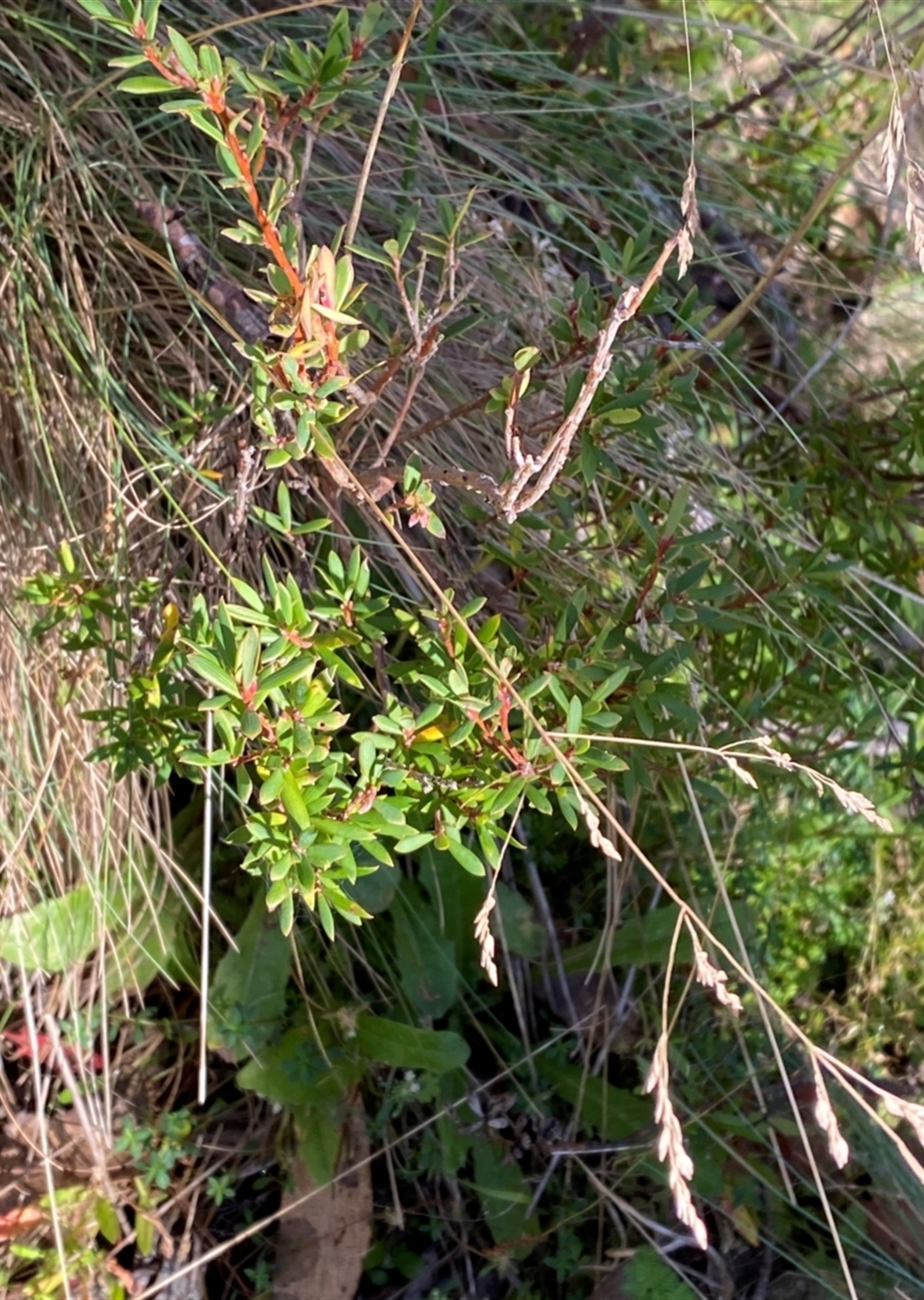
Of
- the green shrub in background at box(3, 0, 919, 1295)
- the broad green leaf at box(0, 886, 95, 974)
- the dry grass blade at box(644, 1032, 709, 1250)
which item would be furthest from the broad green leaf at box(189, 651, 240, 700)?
the broad green leaf at box(0, 886, 95, 974)

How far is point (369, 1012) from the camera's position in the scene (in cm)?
128

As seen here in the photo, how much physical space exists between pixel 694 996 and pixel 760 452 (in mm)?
732

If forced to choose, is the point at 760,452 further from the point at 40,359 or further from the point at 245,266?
the point at 40,359

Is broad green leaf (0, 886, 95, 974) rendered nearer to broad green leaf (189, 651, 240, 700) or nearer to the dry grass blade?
broad green leaf (189, 651, 240, 700)

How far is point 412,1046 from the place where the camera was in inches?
47.8

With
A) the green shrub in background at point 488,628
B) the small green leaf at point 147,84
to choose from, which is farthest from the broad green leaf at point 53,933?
the small green leaf at point 147,84

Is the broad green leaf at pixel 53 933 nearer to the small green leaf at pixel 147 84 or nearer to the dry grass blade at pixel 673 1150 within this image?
the dry grass blade at pixel 673 1150

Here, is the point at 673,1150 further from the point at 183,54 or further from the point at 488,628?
the point at 183,54

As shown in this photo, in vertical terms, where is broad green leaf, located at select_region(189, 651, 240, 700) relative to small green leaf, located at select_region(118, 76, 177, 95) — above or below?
below

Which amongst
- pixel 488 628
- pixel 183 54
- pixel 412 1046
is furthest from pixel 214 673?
pixel 412 1046

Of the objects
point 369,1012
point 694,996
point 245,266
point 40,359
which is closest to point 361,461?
point 245,266

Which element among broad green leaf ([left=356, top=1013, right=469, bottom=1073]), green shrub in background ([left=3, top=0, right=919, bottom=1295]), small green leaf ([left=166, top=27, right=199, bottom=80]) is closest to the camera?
small green leaf ([left=166, top=27, right=199, bottom=80])

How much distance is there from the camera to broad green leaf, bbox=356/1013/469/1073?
1.20 meters

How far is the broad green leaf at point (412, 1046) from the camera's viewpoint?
1204 mm
